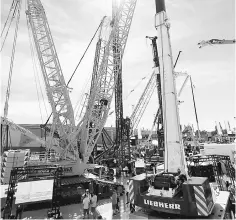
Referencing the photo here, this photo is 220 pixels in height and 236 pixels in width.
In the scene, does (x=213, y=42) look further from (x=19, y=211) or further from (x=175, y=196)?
(x=19, y=211)

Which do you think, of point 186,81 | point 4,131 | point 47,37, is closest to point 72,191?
point 4,131

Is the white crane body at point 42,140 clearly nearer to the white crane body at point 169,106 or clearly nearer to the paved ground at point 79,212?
the paved ground at point 79,212

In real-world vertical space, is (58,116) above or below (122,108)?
below

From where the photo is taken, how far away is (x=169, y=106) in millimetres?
10164

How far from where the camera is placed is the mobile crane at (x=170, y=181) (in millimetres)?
7641

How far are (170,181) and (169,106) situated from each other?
3.95 m

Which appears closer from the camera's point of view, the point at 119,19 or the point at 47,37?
the point at 47,37

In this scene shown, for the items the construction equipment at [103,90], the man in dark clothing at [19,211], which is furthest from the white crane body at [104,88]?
the man in dark clothing at [19,211]

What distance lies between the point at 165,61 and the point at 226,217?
8408mm

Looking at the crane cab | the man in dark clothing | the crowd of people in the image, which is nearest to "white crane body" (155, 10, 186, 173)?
the crane cab

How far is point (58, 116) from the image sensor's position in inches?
711

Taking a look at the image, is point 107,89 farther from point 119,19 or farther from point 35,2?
point 35,2

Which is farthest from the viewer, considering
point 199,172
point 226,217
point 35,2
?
point 199,172

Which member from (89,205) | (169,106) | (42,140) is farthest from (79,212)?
(169,106)
